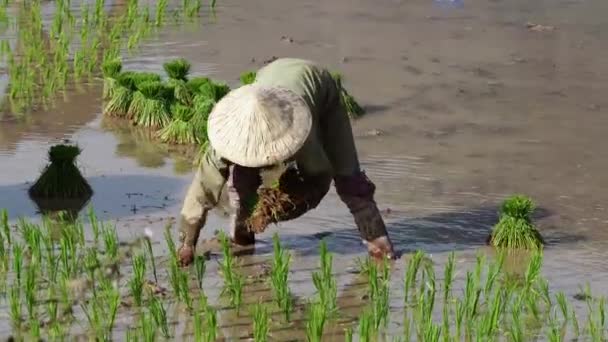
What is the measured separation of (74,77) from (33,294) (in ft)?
14.1

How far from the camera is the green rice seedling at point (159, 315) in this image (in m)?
5.32

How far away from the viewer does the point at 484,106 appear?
30.2ft

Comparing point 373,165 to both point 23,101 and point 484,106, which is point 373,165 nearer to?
point 484,106

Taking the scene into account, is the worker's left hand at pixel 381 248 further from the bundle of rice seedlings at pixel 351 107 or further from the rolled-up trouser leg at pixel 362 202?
the bundle of rice seedlings at pixel 351 107

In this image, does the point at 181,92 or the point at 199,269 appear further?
the point at 181,92

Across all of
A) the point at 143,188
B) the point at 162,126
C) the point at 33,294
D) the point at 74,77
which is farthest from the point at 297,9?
the point at 33,294

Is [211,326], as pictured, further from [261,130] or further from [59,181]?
[59,181]

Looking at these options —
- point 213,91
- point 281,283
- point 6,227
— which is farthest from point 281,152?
point 213,91

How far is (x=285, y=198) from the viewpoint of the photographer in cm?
601

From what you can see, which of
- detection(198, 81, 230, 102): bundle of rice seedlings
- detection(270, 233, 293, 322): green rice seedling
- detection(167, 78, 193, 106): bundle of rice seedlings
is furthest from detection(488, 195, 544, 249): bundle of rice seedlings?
detection(167, 78, 193, 106): bundle of rice seedlings

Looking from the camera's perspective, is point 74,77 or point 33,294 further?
point 74,77

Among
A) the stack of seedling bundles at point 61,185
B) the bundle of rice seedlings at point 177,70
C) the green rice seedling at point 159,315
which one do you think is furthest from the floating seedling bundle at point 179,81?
the green rice seedling at point 159,315

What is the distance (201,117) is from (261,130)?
2.63 metres

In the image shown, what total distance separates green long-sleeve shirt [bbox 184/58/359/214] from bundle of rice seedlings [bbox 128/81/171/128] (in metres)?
2.41
